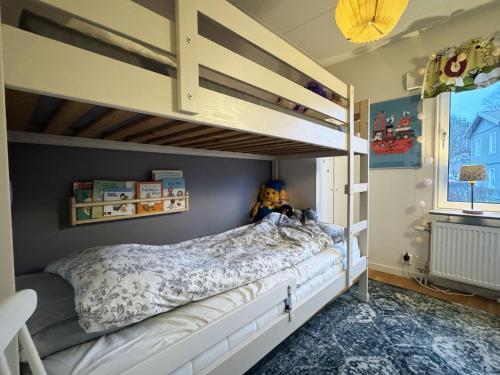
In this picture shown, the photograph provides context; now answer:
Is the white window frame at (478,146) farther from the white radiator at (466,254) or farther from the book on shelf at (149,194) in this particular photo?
the book on shelf at (149,194)

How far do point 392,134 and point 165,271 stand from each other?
255 centimetres

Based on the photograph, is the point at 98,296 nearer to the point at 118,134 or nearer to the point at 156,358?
the point at 156,358

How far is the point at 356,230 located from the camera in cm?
183

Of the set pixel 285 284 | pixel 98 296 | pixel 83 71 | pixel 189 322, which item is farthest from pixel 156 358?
pixel 83 71

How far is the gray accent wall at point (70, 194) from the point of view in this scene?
1.27 meters

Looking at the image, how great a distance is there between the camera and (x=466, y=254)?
2.03 metres

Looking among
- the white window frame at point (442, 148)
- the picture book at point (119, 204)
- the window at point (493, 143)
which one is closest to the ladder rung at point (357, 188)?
the white window frame at point (442, 148)

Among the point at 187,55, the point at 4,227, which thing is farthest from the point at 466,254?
the point at 4,227

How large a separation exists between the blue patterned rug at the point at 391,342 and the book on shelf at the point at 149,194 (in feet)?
3.91

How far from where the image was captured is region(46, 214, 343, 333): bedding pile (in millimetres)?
777

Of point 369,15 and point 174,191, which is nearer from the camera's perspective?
point 369,15

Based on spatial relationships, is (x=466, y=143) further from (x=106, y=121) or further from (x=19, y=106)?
(x=19, y=106)

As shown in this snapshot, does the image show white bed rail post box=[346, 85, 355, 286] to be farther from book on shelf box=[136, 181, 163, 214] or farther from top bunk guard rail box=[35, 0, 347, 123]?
book on shelf box=[136, 181, 163, 214]

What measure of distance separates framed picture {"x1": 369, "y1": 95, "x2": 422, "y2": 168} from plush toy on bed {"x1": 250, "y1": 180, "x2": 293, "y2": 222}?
1112 mm
